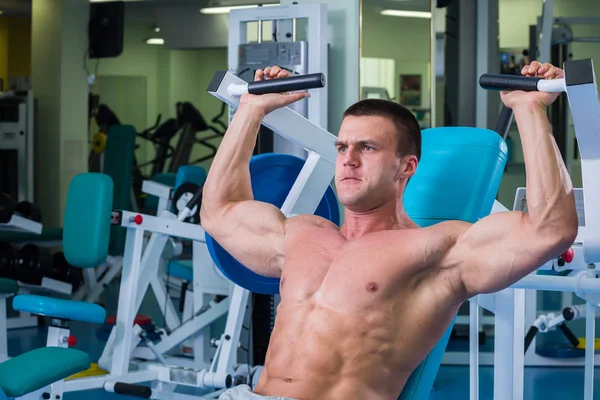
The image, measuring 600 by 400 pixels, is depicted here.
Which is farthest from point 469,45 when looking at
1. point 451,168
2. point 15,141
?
point 15,141

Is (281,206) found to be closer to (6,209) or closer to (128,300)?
(128,300)

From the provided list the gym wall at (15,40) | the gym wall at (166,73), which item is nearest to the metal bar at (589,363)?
the gym wall at (166,73)

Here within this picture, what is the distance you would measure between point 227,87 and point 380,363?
0.84 m

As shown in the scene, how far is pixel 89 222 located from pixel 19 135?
146 inches

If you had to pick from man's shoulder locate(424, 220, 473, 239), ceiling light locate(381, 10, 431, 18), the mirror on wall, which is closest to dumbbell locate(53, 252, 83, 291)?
the mirror on wall

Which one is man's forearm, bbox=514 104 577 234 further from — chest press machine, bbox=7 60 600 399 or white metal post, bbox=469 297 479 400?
white metal post, bbox=469 297 479 400

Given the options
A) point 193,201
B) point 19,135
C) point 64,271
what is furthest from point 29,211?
point 193,201

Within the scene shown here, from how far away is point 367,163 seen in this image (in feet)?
6.76

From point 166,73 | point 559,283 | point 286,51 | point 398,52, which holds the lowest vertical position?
point 559,283

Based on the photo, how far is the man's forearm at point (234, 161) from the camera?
2311 millimetres

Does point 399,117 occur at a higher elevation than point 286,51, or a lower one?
lower

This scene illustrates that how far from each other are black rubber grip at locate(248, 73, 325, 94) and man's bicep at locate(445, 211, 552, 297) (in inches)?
19.4

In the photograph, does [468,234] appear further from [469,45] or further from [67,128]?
[67,128]

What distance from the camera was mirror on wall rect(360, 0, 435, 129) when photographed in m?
4.72
